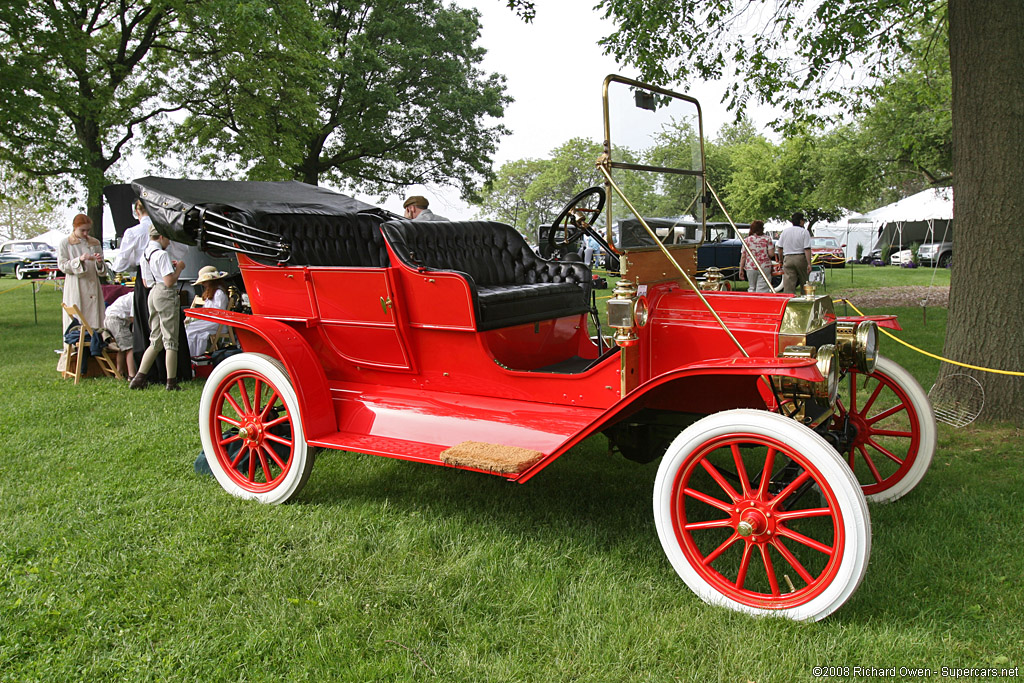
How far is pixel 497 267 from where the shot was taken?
5.00 m

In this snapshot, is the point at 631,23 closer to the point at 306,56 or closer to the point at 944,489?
the point at 944,489

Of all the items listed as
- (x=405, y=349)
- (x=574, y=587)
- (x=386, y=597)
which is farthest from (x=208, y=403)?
(x=574, y=587)

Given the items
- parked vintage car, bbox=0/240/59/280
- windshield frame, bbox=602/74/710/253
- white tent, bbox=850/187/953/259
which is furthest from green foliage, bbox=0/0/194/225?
white tent, bbox=850/187/953/259

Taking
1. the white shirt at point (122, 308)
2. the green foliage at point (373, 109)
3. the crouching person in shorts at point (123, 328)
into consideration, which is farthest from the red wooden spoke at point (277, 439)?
the green foliage at point (373, 109)

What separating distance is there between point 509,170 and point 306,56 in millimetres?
31067

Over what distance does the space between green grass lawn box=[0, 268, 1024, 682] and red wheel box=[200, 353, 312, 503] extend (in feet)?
0.45

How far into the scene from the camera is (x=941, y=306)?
12562mm

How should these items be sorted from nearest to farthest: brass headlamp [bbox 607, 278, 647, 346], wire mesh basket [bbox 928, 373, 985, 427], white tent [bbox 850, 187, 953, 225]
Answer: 1. brass headlamp [bbox 607, 278, 647, 346]
2. wire mesh basket [bbox 928, 373, 985, 427]
3. white tent [bbox 850, 187, 953, 225]

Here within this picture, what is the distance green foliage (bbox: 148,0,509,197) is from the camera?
50.1 feet

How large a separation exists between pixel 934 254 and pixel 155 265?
82.5 feet

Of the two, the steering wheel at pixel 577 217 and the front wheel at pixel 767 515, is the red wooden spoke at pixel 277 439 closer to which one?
the steering wheel at pixel 577 217

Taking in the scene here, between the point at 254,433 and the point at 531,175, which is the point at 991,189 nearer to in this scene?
the point at 254,433

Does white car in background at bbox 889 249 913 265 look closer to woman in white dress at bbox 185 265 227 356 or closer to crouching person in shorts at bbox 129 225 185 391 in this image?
woman in white dress at bbox 185 265 227 356

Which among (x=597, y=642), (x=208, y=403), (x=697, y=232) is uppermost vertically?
(x=697, y=232)
